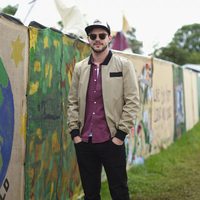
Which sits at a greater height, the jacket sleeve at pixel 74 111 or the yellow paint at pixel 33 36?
the yellow paint at pixel 33 36

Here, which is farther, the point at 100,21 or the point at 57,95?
the point at 57,95

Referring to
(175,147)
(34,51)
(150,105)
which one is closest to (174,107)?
(175,147)

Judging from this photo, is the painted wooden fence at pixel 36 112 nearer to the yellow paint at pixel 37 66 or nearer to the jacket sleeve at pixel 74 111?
the yellow paint at pixel 37 66

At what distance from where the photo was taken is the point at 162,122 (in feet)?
34.2

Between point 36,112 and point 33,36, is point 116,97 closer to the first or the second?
point 36,112

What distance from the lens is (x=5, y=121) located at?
3631mm

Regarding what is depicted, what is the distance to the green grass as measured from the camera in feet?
20.3

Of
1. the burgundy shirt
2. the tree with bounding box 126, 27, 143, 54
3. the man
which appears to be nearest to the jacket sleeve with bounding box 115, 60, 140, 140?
the man

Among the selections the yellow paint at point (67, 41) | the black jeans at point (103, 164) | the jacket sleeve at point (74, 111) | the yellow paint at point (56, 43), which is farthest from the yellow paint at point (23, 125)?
the yellow paint at point (67, 41)

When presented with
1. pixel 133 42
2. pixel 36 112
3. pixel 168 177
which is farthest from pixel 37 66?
pixel 133 42

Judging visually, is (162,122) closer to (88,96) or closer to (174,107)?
(174,107)

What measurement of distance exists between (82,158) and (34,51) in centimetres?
110

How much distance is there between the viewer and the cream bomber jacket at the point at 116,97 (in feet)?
12.5

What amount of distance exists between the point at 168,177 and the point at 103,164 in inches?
148
